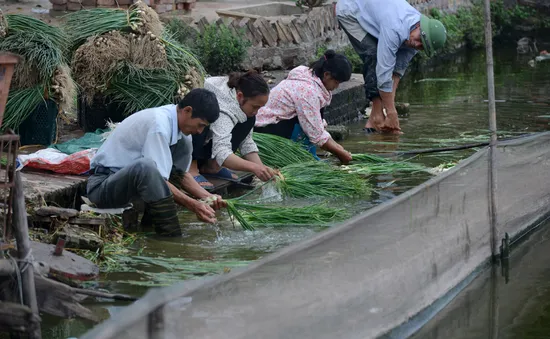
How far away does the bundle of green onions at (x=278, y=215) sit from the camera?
6.16 metres

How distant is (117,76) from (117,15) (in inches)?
22.2

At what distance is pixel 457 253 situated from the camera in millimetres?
5578

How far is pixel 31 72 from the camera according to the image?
23.3 ft

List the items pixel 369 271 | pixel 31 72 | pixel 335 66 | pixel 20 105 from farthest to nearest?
pixel 335 66 < pixel 31 72 < pixel 20 105 < pixel 369 271

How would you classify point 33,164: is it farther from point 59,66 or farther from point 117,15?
point 117,15

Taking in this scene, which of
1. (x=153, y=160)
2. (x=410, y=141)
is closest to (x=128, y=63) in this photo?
(x=153, y=160)

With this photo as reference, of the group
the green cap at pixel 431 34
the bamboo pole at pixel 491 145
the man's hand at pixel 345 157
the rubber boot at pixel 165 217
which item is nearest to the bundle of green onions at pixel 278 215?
the rubber boot at pixel 165 217

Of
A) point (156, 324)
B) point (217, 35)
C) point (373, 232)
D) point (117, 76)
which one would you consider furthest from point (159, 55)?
point (156, 324)

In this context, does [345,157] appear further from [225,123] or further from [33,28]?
[33,28]

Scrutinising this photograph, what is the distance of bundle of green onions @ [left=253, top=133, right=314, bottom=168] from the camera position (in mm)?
7492

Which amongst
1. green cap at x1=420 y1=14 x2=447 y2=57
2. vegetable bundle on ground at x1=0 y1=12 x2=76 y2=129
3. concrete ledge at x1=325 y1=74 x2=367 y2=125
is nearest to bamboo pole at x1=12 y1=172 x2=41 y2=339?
vegetable bundle on ground at x1=0 y1=12 x2=76 y2=129

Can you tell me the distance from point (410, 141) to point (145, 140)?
4127 mm

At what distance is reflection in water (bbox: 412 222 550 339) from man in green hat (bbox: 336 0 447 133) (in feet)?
10.9

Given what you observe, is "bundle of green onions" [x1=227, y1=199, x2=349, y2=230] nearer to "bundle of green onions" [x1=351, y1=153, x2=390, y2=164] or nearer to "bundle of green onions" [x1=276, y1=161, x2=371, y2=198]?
"bundle of green onions" [x1=276, y1=161, x2=371, y2=198]
